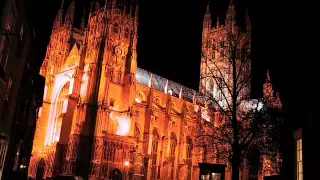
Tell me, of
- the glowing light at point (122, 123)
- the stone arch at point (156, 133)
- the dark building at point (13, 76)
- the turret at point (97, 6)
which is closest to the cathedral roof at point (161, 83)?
the stone arch at point (156, 133)

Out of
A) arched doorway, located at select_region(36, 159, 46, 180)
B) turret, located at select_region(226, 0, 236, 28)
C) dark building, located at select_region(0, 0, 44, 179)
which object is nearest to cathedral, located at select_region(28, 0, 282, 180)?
arched doorway, located at select_region(36, 159, 46, 180)

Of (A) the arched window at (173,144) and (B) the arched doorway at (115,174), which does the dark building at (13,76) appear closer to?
(B) the arched doorway at (115,174)

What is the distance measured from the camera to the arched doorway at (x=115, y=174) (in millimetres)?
45759

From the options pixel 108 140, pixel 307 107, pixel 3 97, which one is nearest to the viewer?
pixel 307 107

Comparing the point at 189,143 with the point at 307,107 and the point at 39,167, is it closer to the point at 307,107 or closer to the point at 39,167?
the point at 39,167

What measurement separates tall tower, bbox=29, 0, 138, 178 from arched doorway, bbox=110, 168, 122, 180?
2.86 m

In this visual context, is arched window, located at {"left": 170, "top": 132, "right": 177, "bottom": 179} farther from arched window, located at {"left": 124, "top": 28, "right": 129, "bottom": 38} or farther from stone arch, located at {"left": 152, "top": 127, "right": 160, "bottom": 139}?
arched window, located at {"left": 124, "top": 28, "right": 129, "bottom": 38}

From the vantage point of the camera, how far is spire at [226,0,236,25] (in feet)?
261

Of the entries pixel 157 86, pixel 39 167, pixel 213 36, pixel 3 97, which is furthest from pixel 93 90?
pixel 213 36

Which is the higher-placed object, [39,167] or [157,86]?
[157,86]

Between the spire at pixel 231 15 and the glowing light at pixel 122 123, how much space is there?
42.2m

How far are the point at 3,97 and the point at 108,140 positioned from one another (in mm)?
30131

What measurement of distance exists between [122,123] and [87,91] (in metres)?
6.65

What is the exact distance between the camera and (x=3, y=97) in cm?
1631
